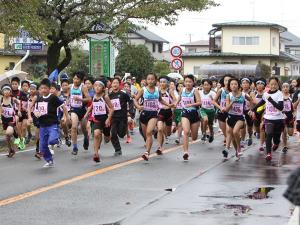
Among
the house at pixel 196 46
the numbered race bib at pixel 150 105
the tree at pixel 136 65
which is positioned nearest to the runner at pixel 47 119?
the numbered race bib at pixel 150 105

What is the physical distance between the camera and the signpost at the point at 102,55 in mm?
27531

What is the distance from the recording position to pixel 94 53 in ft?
91.5

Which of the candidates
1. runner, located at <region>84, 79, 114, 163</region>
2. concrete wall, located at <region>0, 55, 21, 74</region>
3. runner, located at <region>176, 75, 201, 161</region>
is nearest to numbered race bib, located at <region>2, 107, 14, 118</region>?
runner, located at <region>84, 79, 114, 163</region>

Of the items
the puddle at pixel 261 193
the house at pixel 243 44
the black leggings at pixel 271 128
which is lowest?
the puddle at pixel 261 193

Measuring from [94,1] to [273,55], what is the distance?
41.5 m

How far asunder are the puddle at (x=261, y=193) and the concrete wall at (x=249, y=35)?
56424mm

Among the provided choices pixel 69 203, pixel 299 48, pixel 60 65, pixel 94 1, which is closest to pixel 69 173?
pixel 69 203

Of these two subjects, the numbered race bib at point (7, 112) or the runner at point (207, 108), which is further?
the runner at point (207, 108)

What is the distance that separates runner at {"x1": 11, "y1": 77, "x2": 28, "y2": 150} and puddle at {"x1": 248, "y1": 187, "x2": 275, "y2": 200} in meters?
7.83

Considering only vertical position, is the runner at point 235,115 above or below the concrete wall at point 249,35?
below

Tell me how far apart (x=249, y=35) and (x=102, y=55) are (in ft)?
134

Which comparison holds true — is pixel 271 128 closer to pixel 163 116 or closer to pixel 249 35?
pixel 163 116

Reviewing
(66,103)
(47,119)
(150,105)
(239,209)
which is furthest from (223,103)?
(239,209)

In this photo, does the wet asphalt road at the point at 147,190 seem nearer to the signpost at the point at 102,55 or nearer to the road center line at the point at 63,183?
the road center line at the point at 63,183
